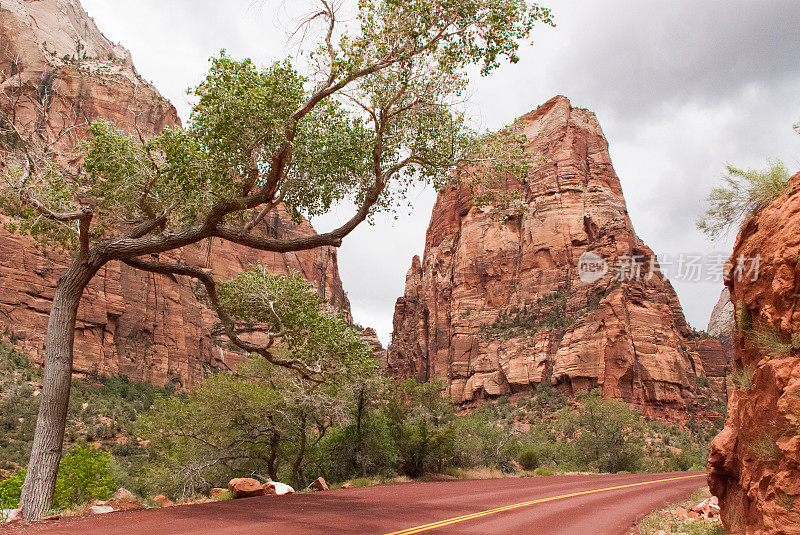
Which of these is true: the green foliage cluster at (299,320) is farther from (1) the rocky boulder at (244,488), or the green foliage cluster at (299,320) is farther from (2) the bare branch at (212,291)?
(1) the rocky boulder at (244,488)

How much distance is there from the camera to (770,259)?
559 centimetres

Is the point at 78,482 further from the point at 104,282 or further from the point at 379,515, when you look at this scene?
the point at 104,282

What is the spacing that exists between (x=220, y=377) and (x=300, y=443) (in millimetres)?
3992

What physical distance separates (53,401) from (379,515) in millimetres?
6089

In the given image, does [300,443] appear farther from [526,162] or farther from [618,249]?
[618,249]

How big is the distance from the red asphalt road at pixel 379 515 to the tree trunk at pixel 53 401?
4.20 feet

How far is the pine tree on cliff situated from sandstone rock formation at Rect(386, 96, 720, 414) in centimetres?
3813

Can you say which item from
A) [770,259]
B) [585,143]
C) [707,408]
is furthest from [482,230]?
[770,259]

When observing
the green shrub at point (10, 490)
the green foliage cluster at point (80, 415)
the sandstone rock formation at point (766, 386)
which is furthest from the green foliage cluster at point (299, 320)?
the green foliage cluster at point (80, 415)

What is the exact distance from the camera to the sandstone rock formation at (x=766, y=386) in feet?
15.9

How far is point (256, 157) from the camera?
1066 cm

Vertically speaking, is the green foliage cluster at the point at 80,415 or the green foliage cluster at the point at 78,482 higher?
the green foliage cluster at the point at 80,415

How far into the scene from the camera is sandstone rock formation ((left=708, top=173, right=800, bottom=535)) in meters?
4.86

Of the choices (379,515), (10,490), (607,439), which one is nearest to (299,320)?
(379,515)
